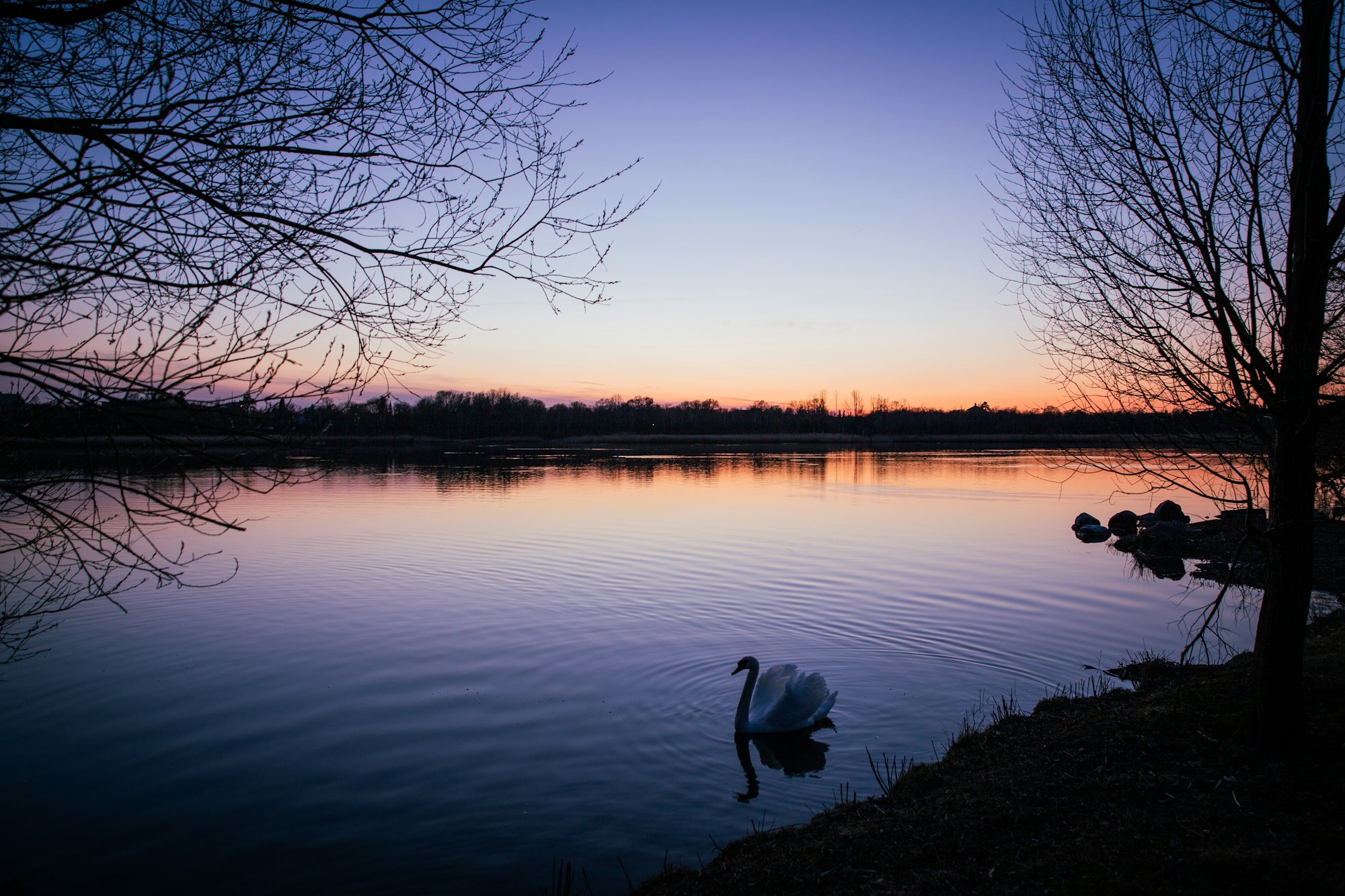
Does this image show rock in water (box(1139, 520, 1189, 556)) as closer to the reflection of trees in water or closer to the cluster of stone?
the cluster of stone

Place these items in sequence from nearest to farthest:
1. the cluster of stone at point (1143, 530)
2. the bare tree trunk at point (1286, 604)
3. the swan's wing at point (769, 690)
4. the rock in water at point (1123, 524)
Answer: the bare tree trunk at point (1286, 604), the swan's wing at point (769, 690), the cluster of stone at point (1143, 530), the rock in water at point (1123, 524)

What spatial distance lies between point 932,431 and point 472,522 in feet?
413

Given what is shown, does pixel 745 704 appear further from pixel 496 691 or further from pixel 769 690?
pixel 496 691

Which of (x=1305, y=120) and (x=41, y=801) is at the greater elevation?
(x=1305, y=120)

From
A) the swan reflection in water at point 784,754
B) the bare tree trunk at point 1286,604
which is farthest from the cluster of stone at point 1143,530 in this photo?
the bare tree trunk at point 1286,604

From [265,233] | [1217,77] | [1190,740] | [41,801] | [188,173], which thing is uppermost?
[1217,77]

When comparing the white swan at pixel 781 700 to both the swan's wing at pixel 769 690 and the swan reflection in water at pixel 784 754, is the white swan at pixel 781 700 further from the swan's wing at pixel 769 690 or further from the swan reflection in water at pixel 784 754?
the swan reflection in water at pixel 784 754

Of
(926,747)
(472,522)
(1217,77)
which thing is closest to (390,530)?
(472,522)

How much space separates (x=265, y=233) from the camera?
3.89 metres

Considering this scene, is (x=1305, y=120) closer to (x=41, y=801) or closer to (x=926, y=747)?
(x=926, y=747)

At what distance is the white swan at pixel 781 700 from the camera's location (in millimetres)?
8125

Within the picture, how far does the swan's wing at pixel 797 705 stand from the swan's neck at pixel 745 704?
0.10m

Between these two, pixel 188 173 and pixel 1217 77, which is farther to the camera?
pixel 1217 77

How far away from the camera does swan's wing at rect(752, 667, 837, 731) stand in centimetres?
810
